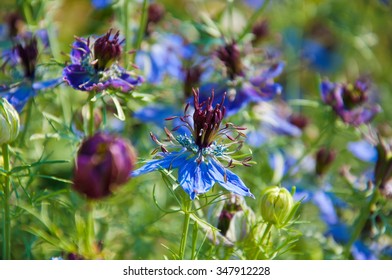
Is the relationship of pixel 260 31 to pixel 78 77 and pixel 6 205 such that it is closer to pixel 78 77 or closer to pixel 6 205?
pixel 78 77

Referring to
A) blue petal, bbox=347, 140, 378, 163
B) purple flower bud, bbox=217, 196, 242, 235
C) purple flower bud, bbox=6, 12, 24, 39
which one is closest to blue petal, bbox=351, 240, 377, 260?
blue petal, bbox=347, 140, 378, 163

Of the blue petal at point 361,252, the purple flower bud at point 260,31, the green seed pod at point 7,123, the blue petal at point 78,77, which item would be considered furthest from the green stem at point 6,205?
the purple flower bud at point 260,31

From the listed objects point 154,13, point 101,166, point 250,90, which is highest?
point 101,166

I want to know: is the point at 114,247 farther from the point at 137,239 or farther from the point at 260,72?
the point at 260,72

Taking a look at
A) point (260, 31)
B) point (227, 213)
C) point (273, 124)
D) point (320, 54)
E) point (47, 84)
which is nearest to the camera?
point (227, 213)

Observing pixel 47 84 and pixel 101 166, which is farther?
pixel 47 84

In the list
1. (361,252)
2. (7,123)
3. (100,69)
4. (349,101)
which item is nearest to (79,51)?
(100,69)
